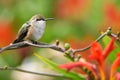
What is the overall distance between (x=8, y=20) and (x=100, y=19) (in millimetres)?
874

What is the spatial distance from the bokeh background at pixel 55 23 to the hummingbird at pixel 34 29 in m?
1.64

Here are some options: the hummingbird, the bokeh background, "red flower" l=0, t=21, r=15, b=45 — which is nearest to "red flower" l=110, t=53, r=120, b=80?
the hummingbird

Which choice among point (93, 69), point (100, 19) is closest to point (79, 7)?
point (100, 19)

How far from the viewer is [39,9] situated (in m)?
5.45

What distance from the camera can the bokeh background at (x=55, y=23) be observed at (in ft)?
14.4

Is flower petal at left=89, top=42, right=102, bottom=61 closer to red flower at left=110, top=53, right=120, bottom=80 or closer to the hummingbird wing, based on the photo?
red flower at left=110, top=53, right=120, bottom=80

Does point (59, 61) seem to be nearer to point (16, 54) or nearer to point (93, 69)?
point (16, 54)

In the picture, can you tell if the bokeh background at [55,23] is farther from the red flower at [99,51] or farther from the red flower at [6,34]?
the red flower at [99,51]

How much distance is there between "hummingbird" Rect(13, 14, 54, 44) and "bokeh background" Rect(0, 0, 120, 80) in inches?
64.4

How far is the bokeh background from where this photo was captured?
4.38 metres

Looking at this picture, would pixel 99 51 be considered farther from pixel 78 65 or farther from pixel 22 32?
pixel 22 32

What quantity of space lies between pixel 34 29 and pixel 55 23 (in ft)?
9.80

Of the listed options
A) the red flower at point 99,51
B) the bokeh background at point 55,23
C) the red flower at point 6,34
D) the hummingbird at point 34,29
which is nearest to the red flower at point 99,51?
the red flower at point 99,51

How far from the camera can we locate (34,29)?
247 cm
